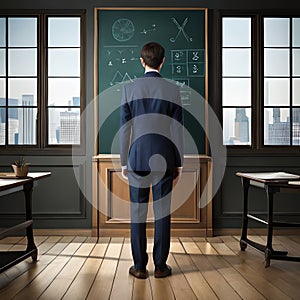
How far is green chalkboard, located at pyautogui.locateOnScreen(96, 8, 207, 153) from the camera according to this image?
6.23 meters

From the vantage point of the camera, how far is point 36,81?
20.8 ft

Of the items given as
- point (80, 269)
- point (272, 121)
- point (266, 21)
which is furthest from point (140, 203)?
point (266, 21)

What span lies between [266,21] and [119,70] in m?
1.79

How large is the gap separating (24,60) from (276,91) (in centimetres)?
293

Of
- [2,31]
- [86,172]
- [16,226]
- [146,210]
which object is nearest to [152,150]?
[146,210]

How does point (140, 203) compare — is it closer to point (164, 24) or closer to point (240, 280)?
point (240, 280)

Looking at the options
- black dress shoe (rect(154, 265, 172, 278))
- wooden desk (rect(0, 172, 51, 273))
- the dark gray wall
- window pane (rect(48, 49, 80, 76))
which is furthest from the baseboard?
window pane (rect(48, 49, 80, 76))

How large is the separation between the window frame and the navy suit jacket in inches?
84.5

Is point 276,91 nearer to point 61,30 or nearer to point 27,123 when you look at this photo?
point 61,30

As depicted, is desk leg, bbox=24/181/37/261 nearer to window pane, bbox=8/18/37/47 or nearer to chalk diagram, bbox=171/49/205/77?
window pane, bbox=8/18/37/47

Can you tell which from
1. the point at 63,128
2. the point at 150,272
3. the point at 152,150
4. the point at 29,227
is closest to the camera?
the point at 152,150

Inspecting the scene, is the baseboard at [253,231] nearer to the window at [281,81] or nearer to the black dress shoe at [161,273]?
the window at [281,81]

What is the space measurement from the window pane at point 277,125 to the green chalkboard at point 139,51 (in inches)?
30.6

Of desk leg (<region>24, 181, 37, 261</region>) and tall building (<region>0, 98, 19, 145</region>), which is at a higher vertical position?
tall building (<region>0, 98, 19, 145</region>)
